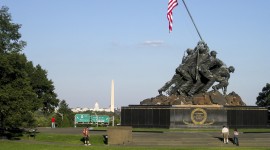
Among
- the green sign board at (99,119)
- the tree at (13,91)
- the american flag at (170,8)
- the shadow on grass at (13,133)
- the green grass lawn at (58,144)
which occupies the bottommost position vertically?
the green grass lawn at (58,144)

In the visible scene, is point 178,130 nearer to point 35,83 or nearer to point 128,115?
Result: point 128,115

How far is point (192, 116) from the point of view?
43.0m

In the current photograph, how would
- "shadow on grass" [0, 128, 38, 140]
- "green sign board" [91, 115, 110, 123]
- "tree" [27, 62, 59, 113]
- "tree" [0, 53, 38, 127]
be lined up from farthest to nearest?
"green sign board" [91, 115, 110, 123]
"tree" [27, 62, 59, 113]
"shadow on grass" [0, 128, 38, 140]
"tree" [0, 53, 38, 127]

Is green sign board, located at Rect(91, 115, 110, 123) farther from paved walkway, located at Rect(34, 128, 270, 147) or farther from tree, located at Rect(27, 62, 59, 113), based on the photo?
paved walkway, located at Rect(34, 128, 270, 147)

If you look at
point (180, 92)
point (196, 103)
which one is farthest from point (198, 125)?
point (180, 92)

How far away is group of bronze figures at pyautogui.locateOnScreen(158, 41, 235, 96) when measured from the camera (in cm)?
4762

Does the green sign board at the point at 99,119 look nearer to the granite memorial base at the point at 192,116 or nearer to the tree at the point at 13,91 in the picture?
the granite memorial base at the point at 192,116

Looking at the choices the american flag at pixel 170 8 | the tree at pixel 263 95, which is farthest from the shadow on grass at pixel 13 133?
the tree at pixel 263 95

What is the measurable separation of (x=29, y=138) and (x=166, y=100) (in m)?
14.8

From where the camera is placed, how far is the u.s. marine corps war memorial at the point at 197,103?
43.0m

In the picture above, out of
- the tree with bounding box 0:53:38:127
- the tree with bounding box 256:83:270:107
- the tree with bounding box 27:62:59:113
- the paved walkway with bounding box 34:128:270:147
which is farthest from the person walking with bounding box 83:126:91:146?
the tree with bounding box 256:83:270:107

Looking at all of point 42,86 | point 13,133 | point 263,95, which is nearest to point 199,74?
point 42,86

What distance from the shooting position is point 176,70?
49.0m

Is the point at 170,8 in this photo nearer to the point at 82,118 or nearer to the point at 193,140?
the point at 193,140
